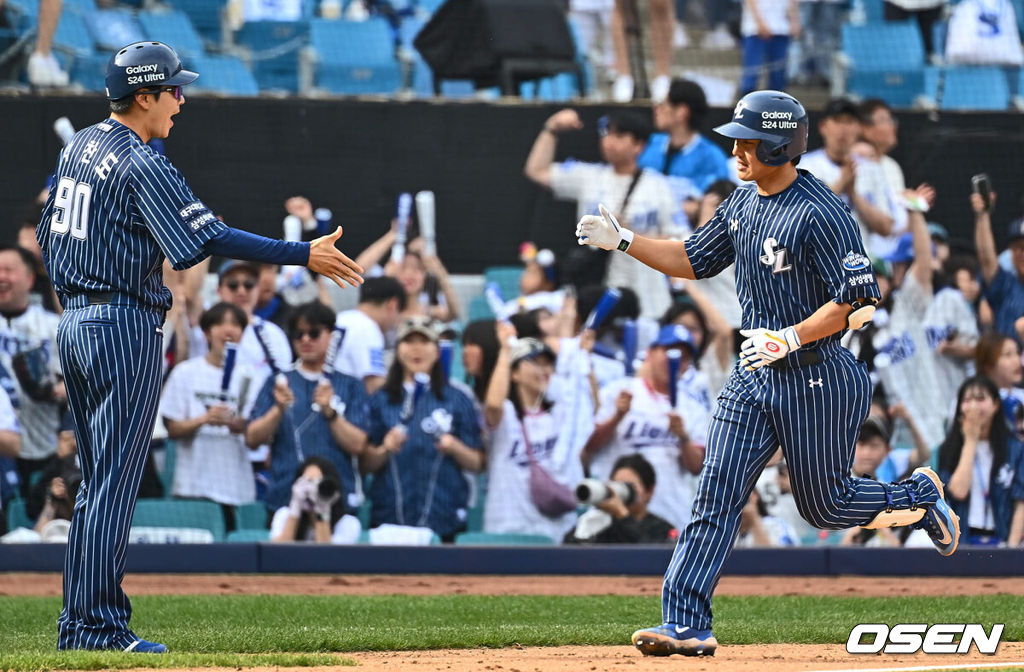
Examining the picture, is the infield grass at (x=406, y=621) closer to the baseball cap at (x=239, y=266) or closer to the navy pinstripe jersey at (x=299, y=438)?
the navy pinstripe jersey at (x=299, y=438)

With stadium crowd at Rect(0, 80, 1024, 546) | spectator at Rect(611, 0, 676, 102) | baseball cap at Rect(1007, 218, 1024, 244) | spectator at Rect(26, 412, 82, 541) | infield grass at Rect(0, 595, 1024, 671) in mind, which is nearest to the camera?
infield grass at Rect(0, 595, 1024, 671)

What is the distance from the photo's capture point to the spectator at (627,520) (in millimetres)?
9719

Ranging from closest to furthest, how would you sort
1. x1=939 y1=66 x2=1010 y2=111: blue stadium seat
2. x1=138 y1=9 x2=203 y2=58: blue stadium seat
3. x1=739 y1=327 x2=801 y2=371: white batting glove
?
x1=739 y1=327 x2=801 y2=371: white batting glove < x1=138 y1=9 x2=203 y2=58: blue stadium seat < x1=939 y1=66 x2=1010 y2=111: blue stadium seat

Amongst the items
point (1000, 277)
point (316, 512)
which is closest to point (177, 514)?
point (316, 512)

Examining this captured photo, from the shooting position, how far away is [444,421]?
991 cm

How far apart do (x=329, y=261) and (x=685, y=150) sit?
628 centimetres

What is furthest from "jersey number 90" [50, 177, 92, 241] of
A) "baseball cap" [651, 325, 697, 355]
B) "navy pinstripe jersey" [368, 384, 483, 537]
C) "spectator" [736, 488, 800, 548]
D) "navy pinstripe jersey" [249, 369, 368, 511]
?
"spectator" [736, 488, 800, 548]

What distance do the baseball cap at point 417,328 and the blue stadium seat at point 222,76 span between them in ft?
9.95

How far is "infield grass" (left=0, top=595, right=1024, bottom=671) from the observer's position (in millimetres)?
5746

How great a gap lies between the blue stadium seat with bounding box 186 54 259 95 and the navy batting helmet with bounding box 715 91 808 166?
7.14 meters

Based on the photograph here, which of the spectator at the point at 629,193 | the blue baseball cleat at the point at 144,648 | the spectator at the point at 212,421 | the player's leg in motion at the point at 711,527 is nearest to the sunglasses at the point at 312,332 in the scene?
the spectator at the point at 212,421

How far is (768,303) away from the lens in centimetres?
554

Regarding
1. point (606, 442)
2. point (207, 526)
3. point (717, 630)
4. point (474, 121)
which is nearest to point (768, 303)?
point (717, 630)

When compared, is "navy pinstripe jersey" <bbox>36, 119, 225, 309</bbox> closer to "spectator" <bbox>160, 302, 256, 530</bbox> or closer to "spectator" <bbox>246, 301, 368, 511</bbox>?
"spectator" <bbox>246, 301, 368, 511</bbox>
